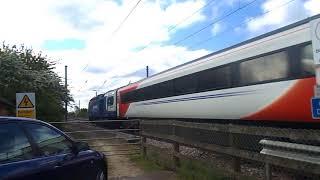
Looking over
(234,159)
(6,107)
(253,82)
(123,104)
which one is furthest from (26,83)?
(234,159)

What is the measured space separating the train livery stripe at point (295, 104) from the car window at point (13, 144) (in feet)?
25.9

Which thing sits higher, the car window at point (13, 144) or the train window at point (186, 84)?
the train window at point (186, 84)

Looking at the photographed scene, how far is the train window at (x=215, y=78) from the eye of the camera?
1723cm

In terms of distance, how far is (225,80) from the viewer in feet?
56.6

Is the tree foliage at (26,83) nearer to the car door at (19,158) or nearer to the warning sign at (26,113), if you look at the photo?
the warning sign at (26,113)

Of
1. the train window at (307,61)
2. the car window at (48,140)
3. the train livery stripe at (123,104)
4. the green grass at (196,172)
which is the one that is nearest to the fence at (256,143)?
the green grass at (196,172)

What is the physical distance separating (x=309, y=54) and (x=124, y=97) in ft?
82.7

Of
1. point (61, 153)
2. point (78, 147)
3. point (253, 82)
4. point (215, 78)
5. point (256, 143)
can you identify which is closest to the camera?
point (61, 153)

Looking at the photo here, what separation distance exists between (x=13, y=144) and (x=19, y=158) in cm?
19

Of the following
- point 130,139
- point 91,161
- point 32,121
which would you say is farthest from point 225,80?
point 32,121

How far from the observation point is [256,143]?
954 cm

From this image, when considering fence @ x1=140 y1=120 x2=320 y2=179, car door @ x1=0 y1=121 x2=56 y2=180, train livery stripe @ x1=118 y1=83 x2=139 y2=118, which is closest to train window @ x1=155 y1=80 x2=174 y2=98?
train livery stripe @ x1=118 y1=83 x2=139 y2=118

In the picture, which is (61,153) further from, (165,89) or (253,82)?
(165,89)

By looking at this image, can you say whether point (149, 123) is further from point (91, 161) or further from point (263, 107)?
point (91, 161)
